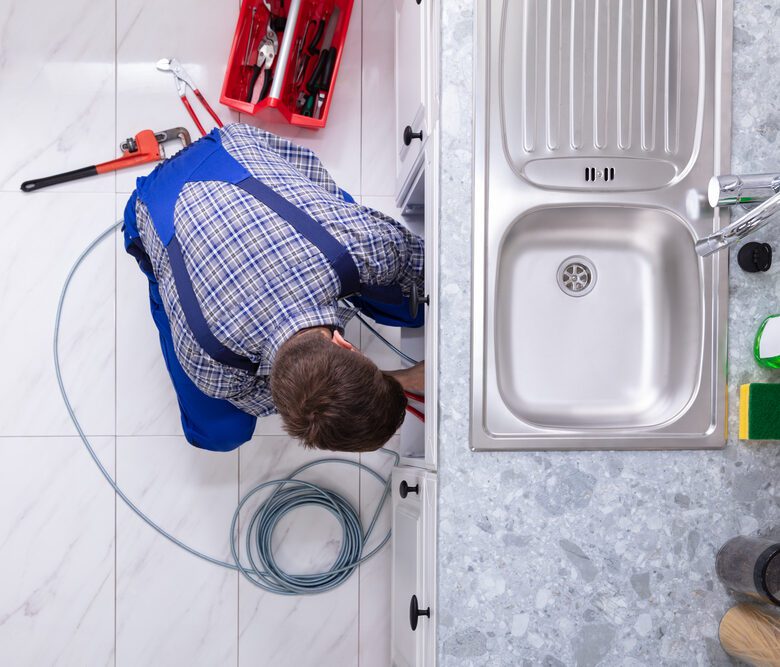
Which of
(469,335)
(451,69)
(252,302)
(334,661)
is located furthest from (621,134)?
(334,661)

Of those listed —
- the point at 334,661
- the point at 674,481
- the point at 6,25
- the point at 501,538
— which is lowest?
the point at 334,661

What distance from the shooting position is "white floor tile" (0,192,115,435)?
79.7 inches

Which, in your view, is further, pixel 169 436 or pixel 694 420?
pixel 169 436

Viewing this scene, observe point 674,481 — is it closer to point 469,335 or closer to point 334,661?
point 469,335

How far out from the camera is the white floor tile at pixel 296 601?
2.06 m

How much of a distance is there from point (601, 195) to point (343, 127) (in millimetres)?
967

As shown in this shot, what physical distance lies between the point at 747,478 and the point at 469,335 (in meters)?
0.61

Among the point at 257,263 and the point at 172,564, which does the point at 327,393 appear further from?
the point at 172,564

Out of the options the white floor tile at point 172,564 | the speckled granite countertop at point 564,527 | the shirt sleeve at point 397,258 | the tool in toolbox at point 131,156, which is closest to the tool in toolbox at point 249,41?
the tool in toolbox at point 131,156

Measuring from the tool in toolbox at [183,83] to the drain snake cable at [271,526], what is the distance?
388 mm

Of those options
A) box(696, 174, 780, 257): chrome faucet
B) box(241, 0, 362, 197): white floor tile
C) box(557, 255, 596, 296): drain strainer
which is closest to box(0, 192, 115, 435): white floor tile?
box(241, 0, 362, 197): white floor tile

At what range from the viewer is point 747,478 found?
1331 millimetres

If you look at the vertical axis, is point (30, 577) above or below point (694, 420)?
below

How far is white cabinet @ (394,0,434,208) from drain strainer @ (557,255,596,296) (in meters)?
0.40
